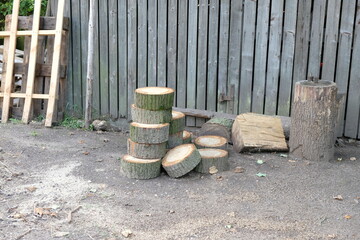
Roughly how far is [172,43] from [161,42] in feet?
0.56

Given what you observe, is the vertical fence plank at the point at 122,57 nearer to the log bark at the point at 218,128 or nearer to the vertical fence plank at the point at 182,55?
the vertical fence plank at the point at 182,55

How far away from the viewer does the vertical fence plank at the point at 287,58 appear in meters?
6.59

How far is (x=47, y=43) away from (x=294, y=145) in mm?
4184

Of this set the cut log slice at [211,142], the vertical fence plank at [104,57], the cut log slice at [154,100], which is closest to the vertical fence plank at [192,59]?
the cut log slice at [211,142]

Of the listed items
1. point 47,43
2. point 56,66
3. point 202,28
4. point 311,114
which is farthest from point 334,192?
point 47,43

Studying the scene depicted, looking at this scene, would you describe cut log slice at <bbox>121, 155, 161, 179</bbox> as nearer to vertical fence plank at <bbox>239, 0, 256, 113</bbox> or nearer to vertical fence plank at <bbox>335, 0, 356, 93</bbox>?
vertical fence plank at <bbox>239, 0, 256, 113</bbox>

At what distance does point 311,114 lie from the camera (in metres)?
5.83

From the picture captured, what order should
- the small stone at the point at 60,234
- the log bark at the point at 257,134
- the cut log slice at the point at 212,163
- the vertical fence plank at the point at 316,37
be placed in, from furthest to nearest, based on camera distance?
the vertical fence plank at the point at 316,37
the log bark at the point at 257,134
the cut log slice at the point at 212,163
the small stone at the point at 60,234

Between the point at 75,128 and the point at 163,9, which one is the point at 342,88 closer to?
the point at 163,9

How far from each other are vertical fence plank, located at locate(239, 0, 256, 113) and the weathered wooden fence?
13 mm

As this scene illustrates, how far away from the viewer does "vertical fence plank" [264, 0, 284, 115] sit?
21.8 feet

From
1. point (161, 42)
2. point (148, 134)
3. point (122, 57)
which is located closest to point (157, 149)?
point (148, 134)

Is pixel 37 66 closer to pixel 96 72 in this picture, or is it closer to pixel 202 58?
pixel 96 72

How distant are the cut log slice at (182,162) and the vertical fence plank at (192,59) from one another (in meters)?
1.91
